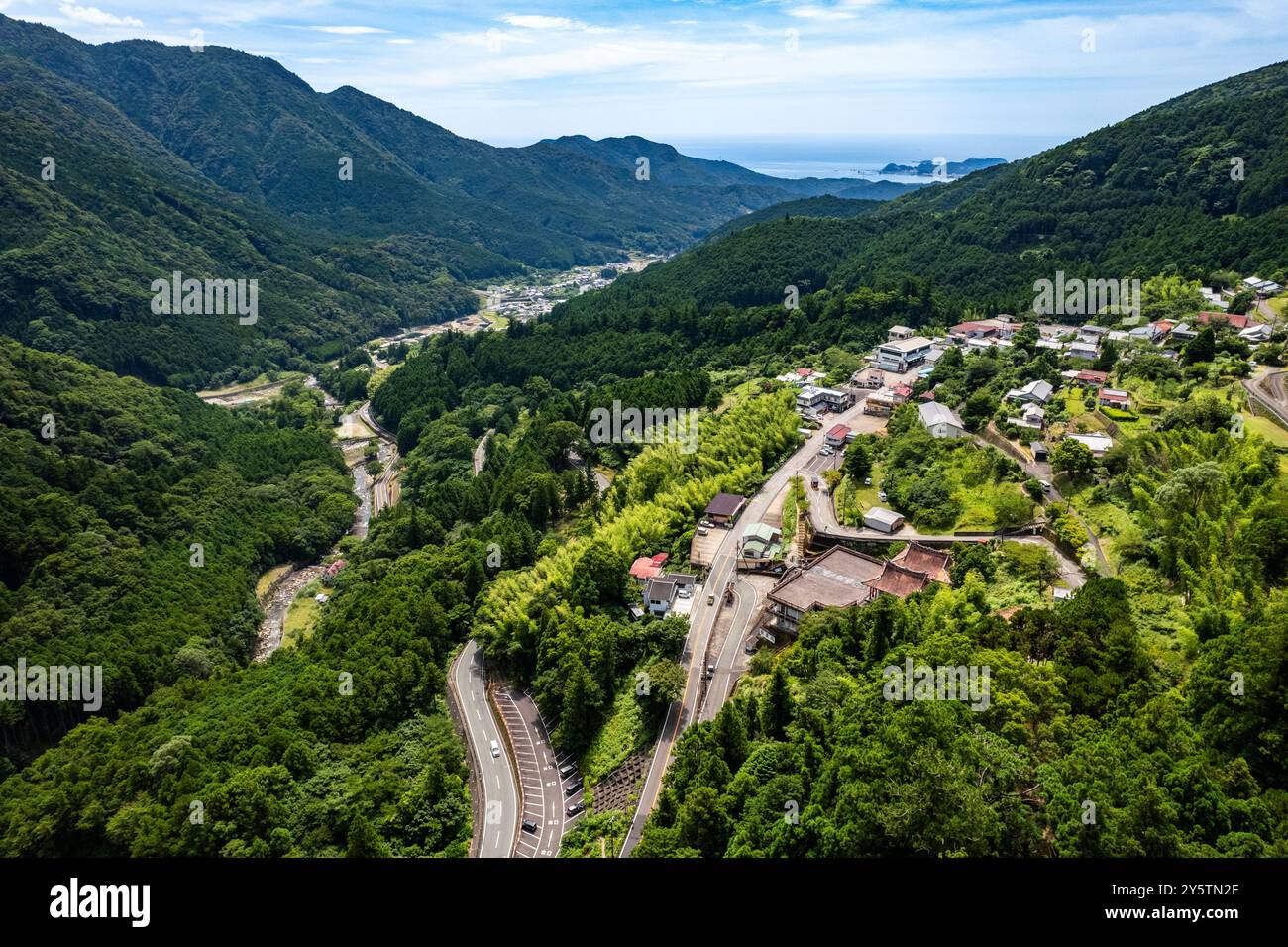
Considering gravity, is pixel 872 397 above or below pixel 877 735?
above

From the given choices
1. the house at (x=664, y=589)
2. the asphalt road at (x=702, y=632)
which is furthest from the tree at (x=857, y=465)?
the house at (x=664, y=589)

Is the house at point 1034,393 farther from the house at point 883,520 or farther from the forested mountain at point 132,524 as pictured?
the forested mountain at point 132,524

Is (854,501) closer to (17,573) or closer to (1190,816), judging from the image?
(1190,816)

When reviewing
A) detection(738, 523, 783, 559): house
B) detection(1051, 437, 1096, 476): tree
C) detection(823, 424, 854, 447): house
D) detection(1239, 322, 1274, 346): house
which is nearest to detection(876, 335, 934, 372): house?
detection(823, 424, 854, 447): house

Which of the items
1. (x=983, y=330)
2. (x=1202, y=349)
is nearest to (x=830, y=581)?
(x=1202, y=349)

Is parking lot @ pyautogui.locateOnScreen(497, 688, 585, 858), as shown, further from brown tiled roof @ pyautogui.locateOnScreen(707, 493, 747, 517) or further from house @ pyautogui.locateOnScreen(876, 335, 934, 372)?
house @ pyautogui.locateOnScreen(876, 335, 934, 372)

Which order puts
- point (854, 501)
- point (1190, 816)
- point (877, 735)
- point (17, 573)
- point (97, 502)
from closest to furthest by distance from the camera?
point (1190, 816) → point (877, 735) → point (854, 501) → point (17, 573) → point (97, 502)
